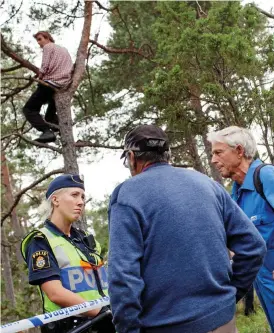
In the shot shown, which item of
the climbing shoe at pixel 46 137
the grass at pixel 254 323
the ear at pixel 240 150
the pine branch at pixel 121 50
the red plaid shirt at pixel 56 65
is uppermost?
the pine branch at pixel 121 50

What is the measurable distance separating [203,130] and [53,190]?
4.59m

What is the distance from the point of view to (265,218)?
9.37ft

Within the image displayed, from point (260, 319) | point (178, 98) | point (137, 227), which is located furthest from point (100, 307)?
point (178, 98)

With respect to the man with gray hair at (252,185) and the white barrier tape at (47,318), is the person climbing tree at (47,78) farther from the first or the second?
the white barrier tape at (47,318)

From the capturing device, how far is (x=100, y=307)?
268 centimetres

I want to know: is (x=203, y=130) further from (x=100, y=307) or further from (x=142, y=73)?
(x=100, y=307)

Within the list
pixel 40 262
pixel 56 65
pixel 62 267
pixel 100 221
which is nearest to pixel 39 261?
pixel 40 262

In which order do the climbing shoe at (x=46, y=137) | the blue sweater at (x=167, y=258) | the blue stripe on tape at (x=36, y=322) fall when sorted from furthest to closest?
the climbing shoe at (x=46, y=137) → the blue stripe on tape at (x=36, y=322) → the blue sweater at (x=167, y=258)

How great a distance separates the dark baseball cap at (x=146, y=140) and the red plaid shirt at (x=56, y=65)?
16.6ft

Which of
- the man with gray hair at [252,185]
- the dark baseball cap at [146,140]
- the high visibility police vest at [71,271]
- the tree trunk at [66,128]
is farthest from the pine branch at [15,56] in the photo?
the dark baseball cap at [146,140]

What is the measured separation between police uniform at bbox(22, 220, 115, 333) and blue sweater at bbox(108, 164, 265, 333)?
0.86m

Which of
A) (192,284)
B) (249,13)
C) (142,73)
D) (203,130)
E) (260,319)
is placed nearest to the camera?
(192,284)

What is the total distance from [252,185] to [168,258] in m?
1.22

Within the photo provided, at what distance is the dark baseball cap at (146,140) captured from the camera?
2.05 meters
